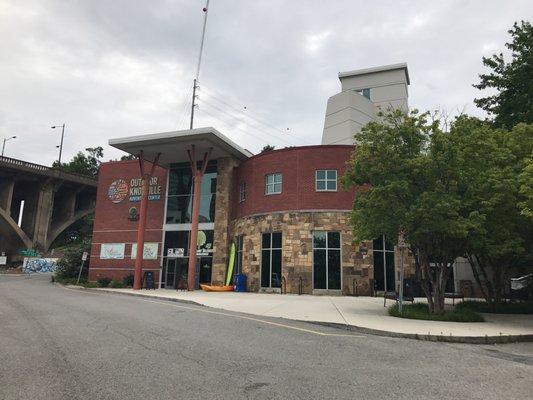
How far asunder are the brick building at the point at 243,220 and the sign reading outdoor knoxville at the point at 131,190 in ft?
0.28

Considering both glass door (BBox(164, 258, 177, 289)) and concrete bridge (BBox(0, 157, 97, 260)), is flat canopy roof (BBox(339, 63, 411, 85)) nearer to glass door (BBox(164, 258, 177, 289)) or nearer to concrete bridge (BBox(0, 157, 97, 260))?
glass door (BBox(164, 258, 177, 289))

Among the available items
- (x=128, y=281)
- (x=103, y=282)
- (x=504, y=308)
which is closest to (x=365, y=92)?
(x=128, y=281)

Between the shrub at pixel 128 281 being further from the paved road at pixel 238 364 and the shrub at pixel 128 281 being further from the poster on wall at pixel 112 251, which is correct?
the paved road at pixel 238 364

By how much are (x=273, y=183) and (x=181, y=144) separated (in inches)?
266

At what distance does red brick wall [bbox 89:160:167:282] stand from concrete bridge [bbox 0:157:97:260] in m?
38.5

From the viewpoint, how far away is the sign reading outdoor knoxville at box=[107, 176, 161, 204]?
114 feet

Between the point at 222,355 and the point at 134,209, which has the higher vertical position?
the point at 134,209

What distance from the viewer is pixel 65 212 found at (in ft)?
269

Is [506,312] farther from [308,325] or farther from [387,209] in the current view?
[308,325]

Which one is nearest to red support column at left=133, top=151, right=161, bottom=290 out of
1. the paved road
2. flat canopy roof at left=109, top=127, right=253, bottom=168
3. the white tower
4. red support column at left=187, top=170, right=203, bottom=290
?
flat canopy roof at left=109, top=127, right=253, bottom=168

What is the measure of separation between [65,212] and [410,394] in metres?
85.6

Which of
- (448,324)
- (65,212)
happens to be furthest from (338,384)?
(65,212)

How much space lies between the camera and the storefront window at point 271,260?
1061 inches

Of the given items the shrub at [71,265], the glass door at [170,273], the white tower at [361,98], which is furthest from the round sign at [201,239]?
the white tower at [361,98]
